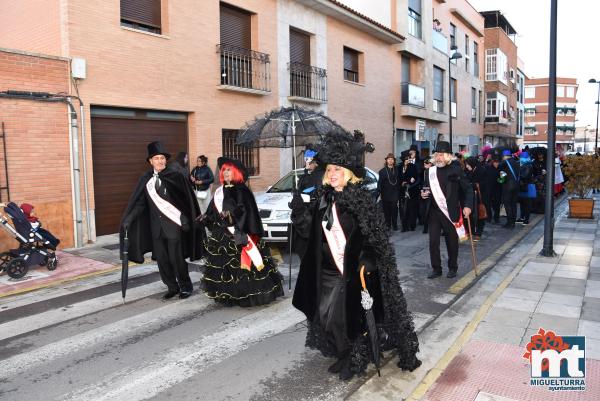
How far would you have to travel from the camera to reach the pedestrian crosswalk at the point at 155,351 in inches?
154

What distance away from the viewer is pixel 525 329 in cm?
498

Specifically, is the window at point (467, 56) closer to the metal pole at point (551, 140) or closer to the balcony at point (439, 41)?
the balcony at point (439, 41)

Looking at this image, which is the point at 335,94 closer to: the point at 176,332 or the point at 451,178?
the point at 451,178


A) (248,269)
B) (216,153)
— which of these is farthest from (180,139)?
(248,269)

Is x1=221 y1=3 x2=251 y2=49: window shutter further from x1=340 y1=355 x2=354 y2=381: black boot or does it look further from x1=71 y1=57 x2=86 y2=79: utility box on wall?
x1=340 y1=355 x2=354 y2=381: black boot

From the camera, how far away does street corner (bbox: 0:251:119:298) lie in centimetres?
705

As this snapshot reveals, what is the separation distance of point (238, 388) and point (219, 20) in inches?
431

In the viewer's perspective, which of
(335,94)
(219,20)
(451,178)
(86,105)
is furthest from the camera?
(335,94)

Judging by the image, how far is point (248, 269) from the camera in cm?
579

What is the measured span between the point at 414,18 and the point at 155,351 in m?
22.6

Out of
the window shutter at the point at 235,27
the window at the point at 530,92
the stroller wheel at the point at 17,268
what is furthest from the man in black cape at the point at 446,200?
the window at the point at 530,92

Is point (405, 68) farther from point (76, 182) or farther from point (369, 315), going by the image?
point (369, 315)

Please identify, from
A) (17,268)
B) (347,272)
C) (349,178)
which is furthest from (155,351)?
(17,268)

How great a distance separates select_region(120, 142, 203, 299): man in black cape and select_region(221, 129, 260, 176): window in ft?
21.7
